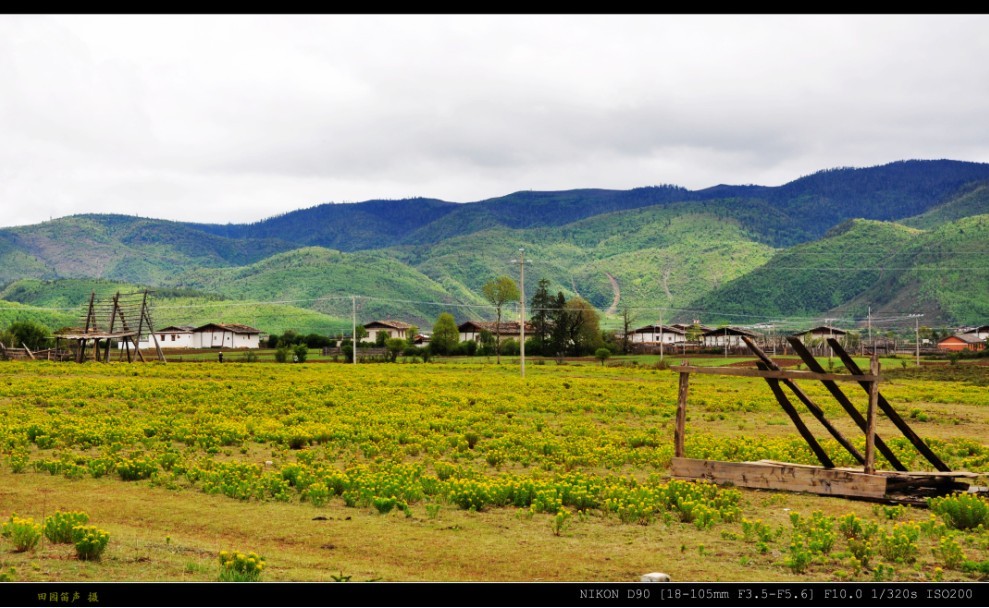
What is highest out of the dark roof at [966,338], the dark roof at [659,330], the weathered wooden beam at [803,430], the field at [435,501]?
the dark roof at [659,330]

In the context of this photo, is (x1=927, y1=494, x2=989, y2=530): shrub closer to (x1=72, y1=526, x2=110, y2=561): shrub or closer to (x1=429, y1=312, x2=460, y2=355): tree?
(x1=72, y1=526, x2=110, y2=561): shrub

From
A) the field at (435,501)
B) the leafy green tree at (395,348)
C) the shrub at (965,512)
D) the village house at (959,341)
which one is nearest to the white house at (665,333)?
the village house at (959,341)

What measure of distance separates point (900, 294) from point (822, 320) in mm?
13719

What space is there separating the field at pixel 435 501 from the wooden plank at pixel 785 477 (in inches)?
10.1

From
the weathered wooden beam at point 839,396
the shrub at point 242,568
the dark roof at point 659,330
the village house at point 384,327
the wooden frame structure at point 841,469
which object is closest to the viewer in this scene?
the shrub at point 242,568

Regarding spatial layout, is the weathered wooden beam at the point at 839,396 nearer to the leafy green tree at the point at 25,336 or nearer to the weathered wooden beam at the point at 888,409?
the weathered wooden beam at the point at 888,409

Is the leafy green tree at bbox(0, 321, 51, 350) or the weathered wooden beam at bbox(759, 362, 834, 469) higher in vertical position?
the leafy green tree at bbox(0, 321, 51, 350)

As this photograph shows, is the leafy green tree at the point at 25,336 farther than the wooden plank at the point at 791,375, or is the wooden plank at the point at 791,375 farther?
the leafy green tree at the point at 25,336

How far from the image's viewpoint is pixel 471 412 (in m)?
32.8

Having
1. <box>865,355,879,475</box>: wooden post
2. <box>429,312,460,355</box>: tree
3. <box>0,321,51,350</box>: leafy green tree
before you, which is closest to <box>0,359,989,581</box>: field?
<box>865,355,879,475</box>: wooden post

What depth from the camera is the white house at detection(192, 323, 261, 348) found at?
12988 centimetres

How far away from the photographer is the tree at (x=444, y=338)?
103 m

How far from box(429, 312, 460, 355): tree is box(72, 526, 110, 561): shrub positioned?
8759 centimetres

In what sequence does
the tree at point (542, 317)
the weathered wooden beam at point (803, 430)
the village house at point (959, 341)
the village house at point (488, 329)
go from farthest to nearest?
the village house at point (488, 329) < the village house at point (959, 341) < the tree at point (542, 317) < the weathered wooden beam at point (803, 430)
